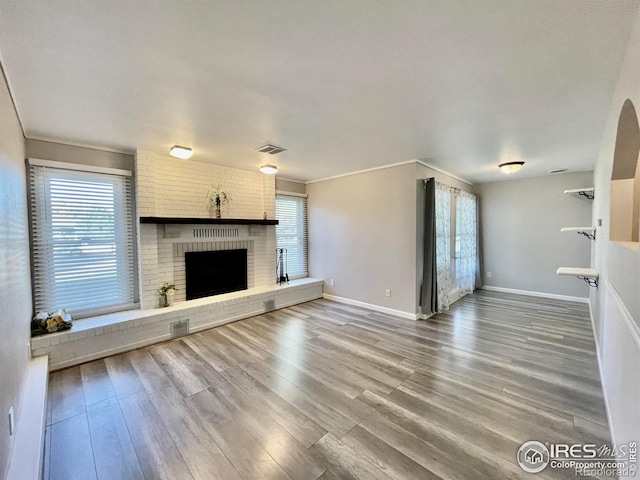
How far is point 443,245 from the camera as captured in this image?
4504 millimetres

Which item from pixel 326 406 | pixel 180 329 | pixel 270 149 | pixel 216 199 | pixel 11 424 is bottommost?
pixel 326 406

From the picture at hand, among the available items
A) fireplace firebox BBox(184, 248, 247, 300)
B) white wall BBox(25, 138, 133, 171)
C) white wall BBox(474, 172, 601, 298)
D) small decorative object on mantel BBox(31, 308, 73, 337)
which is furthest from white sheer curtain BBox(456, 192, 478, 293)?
small decorative object on mantel BBox(31, 308, 73, 337)

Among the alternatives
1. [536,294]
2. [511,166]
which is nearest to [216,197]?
[511,166]

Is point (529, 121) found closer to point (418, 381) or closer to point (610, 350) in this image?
point (610, 350)

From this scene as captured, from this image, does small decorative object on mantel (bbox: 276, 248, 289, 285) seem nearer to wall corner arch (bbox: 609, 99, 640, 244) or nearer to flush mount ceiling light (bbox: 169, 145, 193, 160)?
flush mount ceiling light (bbox: 169, 145, 193, 160)

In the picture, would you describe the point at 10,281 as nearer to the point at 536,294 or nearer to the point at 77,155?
the point at 77,155

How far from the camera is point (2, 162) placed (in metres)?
1.68

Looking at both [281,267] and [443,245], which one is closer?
[443,245]

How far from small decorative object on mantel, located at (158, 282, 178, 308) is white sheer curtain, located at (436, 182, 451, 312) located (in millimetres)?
4103

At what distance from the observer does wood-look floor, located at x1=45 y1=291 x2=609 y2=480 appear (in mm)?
1611

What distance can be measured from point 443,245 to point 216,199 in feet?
12.9

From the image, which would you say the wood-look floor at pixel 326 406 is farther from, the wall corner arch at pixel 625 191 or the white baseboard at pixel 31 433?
the wall corner arch at pixel 625 191

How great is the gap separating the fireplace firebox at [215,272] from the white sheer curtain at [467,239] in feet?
14.0

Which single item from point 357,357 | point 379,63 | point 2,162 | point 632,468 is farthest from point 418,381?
point 2,162
